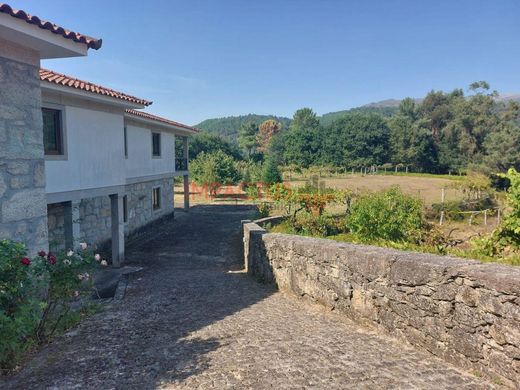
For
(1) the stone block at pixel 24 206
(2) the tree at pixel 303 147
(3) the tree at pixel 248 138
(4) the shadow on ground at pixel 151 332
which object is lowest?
(4) the shadow on ground at pixel 151 332

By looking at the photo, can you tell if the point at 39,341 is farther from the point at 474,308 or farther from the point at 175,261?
the point at 175,261

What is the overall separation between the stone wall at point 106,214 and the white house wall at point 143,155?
61 centimetres

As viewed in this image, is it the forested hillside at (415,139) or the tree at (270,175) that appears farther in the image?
the forested hillside at (415,139)

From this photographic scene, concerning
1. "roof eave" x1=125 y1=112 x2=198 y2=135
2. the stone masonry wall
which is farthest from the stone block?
"roof eave" x1=125 y1=112 x2=198 y2=135

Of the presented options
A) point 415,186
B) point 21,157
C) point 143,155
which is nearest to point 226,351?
point 21,157

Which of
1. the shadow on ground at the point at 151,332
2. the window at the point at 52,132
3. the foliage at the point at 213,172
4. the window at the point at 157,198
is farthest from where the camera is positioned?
the foliage at the point at 213,172

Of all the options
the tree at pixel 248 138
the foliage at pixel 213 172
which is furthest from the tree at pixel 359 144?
the foliage at pixel 213 172

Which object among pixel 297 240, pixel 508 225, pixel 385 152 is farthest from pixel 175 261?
pixel 385 152

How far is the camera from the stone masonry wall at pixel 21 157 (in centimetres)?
462

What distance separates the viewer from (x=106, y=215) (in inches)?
505

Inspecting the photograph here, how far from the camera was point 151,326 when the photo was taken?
5.41 meters

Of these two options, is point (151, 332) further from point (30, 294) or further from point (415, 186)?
point (415, 186)

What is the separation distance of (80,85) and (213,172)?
78.0ft

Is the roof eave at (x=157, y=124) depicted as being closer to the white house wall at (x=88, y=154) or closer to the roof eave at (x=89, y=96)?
the roof eave at (x=89, y=96)
